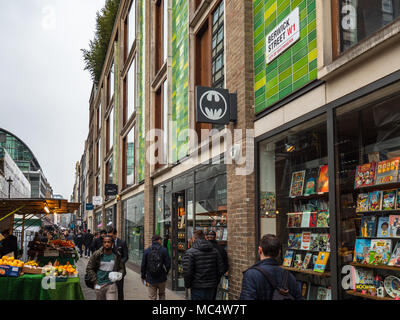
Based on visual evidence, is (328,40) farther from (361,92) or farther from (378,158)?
(378,158)

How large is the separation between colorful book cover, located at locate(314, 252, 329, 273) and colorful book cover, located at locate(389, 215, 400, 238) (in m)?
1.27

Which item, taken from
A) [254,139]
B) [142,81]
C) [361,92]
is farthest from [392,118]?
[142,81]

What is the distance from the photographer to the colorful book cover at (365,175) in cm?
584

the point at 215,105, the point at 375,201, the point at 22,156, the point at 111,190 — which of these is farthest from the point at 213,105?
the point at 22,156

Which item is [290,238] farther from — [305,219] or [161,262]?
[161,262]

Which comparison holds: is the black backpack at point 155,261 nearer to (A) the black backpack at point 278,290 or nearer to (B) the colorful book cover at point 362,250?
(B) the colorful book cover at point 362,250

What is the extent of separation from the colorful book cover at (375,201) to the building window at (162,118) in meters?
9.84

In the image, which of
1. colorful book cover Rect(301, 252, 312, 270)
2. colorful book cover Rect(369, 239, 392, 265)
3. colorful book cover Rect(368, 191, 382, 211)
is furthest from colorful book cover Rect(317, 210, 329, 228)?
colorful book cover Rect(369, 239, 392, 265)

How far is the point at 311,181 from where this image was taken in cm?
716

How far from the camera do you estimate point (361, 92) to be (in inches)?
227

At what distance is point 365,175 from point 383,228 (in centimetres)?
74

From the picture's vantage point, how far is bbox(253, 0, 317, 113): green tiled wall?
6.95m

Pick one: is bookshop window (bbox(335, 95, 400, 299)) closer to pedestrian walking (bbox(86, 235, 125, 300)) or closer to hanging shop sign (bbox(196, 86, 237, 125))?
hanging shop sign (bbox(196, 86, 237, 125))
